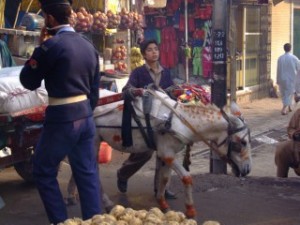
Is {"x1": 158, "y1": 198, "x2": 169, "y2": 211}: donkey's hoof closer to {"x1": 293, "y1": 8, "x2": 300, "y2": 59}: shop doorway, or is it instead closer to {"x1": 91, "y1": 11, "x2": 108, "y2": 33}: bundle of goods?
{"x1": 91, "y1": 11, "x2": 108, "y2": 33}: bundle of goods

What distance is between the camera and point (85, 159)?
16.8ft

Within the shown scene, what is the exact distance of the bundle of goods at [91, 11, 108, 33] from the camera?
37.3 ft

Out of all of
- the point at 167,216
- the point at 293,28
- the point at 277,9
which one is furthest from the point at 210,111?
the point at 293,28

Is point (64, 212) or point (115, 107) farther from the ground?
point (115, 107)

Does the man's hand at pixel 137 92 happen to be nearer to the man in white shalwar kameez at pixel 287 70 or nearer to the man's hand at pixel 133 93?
the man's hand at pixel 133 93

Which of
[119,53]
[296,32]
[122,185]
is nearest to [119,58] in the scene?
[119,53]

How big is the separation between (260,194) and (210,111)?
160 cm

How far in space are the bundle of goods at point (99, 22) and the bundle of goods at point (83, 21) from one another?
0.19m

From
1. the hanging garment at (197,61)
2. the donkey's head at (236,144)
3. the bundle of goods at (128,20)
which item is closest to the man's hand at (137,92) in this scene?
the donkey's head at (236,144)

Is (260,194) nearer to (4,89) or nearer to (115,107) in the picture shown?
(115,107)

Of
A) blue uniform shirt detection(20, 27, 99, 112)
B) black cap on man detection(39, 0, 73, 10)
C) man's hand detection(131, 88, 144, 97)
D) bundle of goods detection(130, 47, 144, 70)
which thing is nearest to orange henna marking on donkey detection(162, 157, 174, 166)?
man's hand detection(131, 88, 144, 97)

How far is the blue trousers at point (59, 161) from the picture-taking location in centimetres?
496

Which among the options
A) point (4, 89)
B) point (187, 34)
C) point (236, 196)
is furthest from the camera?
point (187, 34)

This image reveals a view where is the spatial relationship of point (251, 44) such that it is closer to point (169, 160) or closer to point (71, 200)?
point (71, 200)
